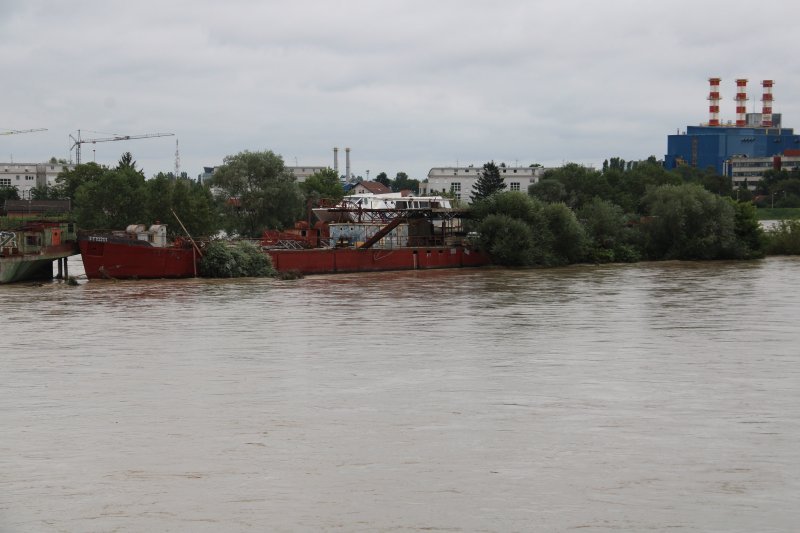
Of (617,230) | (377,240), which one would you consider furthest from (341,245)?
(617,230)

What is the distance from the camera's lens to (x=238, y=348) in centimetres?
2891

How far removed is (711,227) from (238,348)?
49.2m

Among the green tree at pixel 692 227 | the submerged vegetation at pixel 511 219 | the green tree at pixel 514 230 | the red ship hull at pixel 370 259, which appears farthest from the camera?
the green tree at pixel 692 227

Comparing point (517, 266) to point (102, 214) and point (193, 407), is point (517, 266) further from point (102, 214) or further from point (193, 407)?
point (193, 407)

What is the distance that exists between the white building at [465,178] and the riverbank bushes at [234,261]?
347 ft

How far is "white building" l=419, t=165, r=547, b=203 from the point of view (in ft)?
537

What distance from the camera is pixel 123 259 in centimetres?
5325

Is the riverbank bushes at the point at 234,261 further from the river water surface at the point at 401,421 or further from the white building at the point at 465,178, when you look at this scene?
the white building at the point at 465,178

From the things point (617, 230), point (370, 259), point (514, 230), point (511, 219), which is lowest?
point (370, 259)

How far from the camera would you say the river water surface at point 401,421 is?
1415cm

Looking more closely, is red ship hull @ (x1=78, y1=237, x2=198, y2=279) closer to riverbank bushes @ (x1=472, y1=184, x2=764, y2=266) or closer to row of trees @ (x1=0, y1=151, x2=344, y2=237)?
row of trees @ (x1=0, y1=151, x2=344, y2=237)

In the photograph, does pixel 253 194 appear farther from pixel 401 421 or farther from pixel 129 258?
pixel 401 421

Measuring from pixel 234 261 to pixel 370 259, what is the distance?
10.4m

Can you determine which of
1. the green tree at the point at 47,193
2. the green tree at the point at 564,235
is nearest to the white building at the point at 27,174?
the green tree at the point at 47,193
